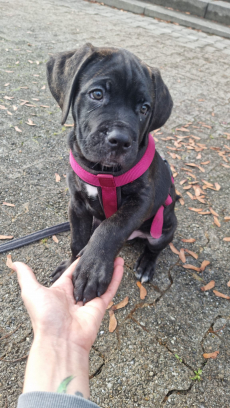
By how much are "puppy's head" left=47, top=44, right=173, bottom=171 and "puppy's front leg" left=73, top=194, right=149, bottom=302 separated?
46cm

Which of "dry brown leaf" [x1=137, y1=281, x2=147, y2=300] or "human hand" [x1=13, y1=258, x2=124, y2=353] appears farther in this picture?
"dry brown leaf" [x1=137, y1=281, x2=147, y2=300]

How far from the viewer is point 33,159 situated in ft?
14.9

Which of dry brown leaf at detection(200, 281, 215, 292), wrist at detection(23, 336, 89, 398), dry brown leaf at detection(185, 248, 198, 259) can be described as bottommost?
dry brown leaf at detection(200, 281, 215, 292)

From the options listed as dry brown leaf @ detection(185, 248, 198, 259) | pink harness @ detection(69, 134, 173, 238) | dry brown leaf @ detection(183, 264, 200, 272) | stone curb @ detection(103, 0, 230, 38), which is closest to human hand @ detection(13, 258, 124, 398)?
pink harness @ detection(69, 134, 173, 238)

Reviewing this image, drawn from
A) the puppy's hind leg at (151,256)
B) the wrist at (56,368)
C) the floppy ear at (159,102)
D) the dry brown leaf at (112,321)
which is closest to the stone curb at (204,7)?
the floppy ear at (159,102)

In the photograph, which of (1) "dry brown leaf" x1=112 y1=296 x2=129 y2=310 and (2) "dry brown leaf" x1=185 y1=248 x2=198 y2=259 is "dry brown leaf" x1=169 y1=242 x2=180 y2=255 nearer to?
(2) "dry brown leaf" x1=185 y1=248 x2=198 y2=259

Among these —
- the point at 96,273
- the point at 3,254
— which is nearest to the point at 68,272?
the point at 96,273

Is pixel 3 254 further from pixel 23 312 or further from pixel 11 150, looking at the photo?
pixel 11 150

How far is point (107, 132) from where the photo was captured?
7.35 feet

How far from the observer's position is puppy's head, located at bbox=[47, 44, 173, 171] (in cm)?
228

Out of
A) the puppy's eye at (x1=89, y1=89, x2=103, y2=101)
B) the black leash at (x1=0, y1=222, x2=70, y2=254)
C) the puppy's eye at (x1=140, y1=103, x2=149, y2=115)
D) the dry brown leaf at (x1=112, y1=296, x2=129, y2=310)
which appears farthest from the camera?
the black leash at (x1=0, y1=222, x2=70, y2=254)

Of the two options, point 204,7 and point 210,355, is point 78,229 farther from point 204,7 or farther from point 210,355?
point 204,7

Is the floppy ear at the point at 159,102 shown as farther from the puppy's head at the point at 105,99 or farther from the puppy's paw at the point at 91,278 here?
the puppy's paw at the point at 91,278

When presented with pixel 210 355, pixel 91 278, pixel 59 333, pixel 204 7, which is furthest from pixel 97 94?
pixel 204 7
